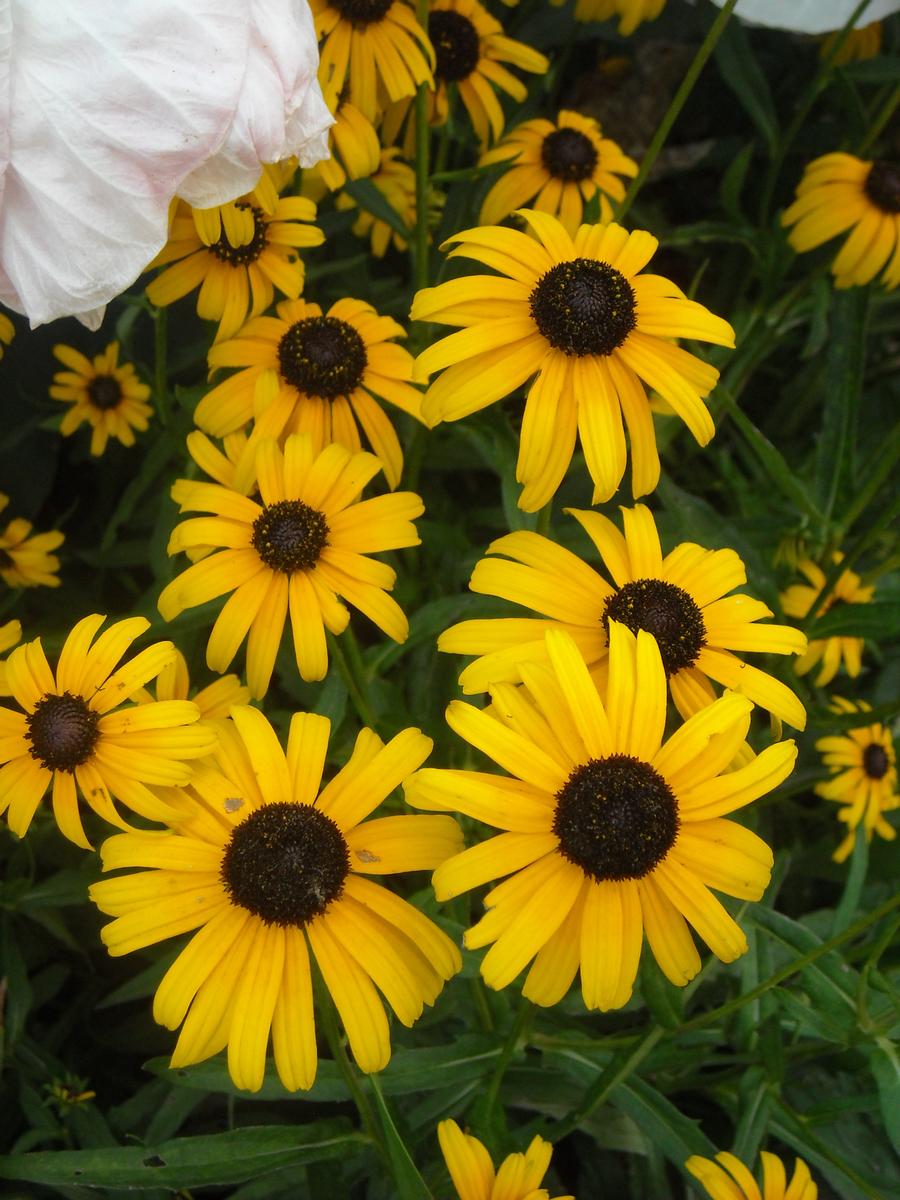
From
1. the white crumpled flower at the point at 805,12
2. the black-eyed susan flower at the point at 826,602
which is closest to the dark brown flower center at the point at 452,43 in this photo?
the white crumpled flower at the point at 805,12

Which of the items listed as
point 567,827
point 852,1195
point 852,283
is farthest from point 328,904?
point 852,283

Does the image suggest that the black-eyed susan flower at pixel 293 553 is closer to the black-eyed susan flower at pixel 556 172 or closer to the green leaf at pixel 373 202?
the green leaf at pixel 373 202

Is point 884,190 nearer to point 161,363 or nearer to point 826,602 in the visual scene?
point 826,602

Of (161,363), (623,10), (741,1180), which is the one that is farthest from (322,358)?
(741,1180)

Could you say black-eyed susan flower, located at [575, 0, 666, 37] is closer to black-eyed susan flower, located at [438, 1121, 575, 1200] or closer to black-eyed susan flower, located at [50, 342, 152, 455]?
black-eyed susan flower, located at [50, 342, 152, 455]

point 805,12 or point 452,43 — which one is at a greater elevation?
point 805,12

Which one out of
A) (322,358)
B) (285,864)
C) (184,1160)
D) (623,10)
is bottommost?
(184,1160)

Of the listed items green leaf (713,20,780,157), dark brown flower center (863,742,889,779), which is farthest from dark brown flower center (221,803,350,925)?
green leaf (713,20,780,157)
